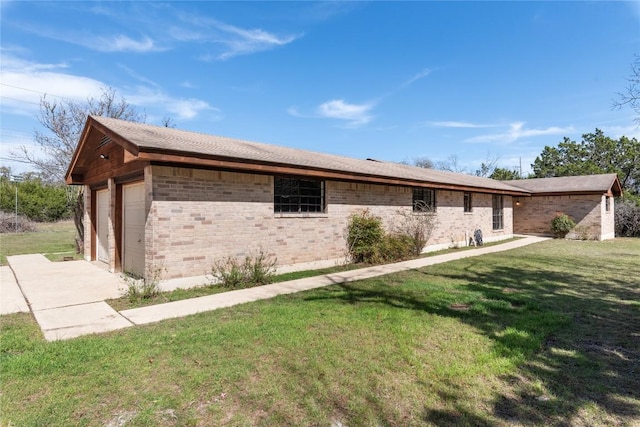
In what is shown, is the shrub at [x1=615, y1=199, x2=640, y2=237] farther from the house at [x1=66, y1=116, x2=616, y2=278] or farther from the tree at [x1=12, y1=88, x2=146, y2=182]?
the tree at [x1=12, y1=88, x2=146, y2=182]

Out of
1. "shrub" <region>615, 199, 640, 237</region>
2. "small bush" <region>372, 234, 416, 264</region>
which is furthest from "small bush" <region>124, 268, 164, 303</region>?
"shrub" <region>615, 199, 640, 237</region>

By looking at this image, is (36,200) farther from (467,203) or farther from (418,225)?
(467,203)

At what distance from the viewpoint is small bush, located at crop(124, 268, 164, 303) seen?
6.45 m

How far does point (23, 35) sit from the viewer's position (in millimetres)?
13258

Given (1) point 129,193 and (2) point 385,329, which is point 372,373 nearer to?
(2) point 385,329

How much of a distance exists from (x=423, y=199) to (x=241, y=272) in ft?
29.8

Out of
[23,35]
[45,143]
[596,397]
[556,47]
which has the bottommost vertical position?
[596,397]

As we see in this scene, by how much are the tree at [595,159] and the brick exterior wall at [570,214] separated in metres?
17.8

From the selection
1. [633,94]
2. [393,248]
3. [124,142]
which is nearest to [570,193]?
[633,94]

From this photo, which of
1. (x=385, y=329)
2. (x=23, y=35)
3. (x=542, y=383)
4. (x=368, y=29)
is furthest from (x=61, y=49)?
(x=542, y=383)

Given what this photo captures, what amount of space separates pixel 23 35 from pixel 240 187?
41.8ft

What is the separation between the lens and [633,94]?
891cm

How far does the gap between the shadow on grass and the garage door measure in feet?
15.9

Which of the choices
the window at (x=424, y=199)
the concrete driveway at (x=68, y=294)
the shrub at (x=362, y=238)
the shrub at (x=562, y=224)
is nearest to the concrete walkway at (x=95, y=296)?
the concrete driveway at (x=68, y=294)
